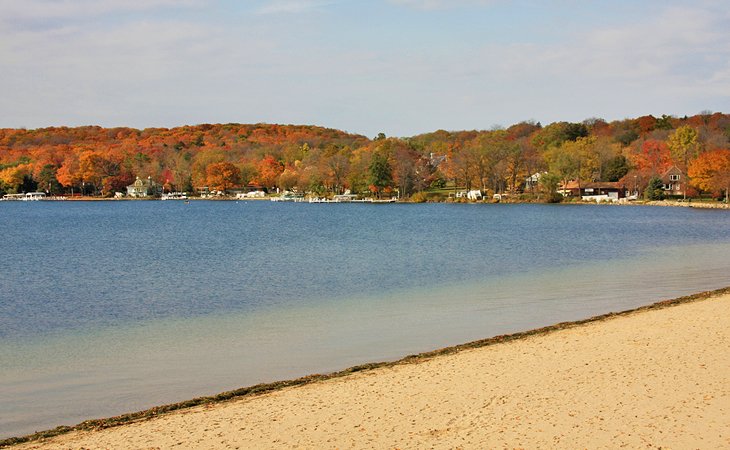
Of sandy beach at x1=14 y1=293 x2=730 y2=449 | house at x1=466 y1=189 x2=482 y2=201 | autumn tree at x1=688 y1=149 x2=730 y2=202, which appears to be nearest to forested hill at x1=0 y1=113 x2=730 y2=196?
autumn tree at x1=688 y1=149 x2=730 y2=202

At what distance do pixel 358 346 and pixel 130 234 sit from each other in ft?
114

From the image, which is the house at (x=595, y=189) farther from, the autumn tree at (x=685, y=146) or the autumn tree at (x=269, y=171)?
the autumn tree at (x=269, y=171)

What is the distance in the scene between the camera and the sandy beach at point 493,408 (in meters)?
6.85

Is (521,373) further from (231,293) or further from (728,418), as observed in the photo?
(231,293)

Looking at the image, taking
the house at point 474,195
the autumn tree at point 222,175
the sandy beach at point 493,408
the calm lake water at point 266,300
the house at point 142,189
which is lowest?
the calm lake water at point 266,300

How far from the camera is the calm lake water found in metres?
10.1

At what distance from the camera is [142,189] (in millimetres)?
124938

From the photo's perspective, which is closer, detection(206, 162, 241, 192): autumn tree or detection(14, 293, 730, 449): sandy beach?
detection(14, 293, 730, 449): sandy beach

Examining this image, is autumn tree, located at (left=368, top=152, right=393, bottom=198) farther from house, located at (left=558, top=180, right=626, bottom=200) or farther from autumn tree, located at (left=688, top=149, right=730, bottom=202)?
autumn tree, located at (left=688, top=149, right=730, bottom=202)

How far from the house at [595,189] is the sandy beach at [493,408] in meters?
77.1

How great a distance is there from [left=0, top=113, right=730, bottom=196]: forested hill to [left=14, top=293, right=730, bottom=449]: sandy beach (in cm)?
6580

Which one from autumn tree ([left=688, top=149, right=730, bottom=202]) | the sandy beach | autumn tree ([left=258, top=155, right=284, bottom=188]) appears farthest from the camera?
autumn tree ([left=258, top=155, right=284, bottom=188])

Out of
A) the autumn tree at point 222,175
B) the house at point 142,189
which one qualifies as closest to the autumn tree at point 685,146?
the autumn tree at point 222,175

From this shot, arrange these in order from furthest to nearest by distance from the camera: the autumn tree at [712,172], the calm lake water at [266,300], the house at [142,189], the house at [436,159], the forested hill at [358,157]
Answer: the house at [142,189]
the house at [436,159]
the forested hill at [358,157]
the autumn tree at [712,172]
the calm lake water at [266,300]
